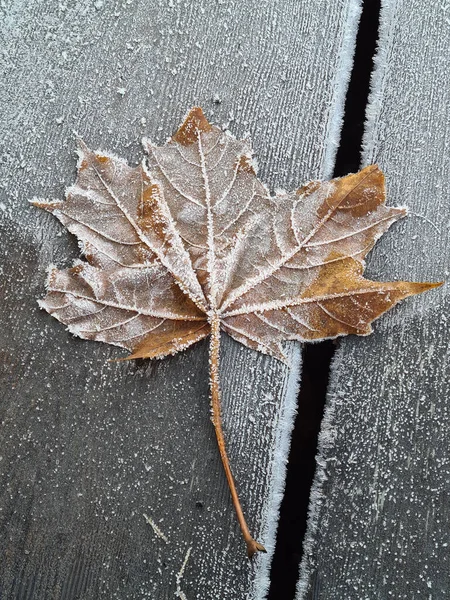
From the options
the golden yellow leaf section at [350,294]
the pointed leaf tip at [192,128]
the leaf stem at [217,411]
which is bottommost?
the leaf stem at [217,411]

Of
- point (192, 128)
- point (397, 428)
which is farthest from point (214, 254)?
point (397, 428)

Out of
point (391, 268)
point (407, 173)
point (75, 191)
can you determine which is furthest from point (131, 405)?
point (407, 173)

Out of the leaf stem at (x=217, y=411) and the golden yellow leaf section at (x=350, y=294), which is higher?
the golden yellow leaf section at (x=350, y=294)

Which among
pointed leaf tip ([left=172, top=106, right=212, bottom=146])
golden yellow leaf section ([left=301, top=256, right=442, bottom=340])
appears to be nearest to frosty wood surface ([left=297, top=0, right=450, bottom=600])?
golden yellow leaf section ([left=301, top=256, right=442, bottom=340])

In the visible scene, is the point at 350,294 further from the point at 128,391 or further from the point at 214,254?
the point at 128,391

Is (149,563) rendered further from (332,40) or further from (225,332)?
(332,40)

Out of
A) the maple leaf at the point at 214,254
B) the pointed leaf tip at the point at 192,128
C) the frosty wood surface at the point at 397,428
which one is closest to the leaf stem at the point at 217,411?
the maple leaf at the point at 214,254

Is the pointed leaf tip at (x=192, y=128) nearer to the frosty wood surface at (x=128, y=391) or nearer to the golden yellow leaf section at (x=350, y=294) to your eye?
the frosty wood surface at (x=128, y=391)
